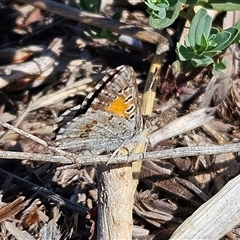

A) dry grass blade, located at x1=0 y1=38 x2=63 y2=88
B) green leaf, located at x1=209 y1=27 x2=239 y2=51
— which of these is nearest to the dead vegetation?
dry grass blade, located at x1=0 y1=38 x2=63 y2=88

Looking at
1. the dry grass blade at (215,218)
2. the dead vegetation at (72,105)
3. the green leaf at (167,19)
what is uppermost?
the green leaf at (167,19)

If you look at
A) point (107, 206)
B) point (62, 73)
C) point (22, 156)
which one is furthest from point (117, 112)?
point (62, 73)

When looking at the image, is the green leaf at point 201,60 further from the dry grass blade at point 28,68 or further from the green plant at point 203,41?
the dry grass blade at point 28,68

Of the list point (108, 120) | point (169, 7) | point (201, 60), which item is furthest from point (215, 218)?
point (169, 7)

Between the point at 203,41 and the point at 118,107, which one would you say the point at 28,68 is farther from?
the point at 203,41

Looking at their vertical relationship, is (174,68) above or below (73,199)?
above

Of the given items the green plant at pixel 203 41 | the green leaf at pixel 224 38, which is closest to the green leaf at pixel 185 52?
the green plant at pixel 203 41

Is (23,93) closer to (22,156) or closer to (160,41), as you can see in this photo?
(160,41)

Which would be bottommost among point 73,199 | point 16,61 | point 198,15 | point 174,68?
point 73,199
